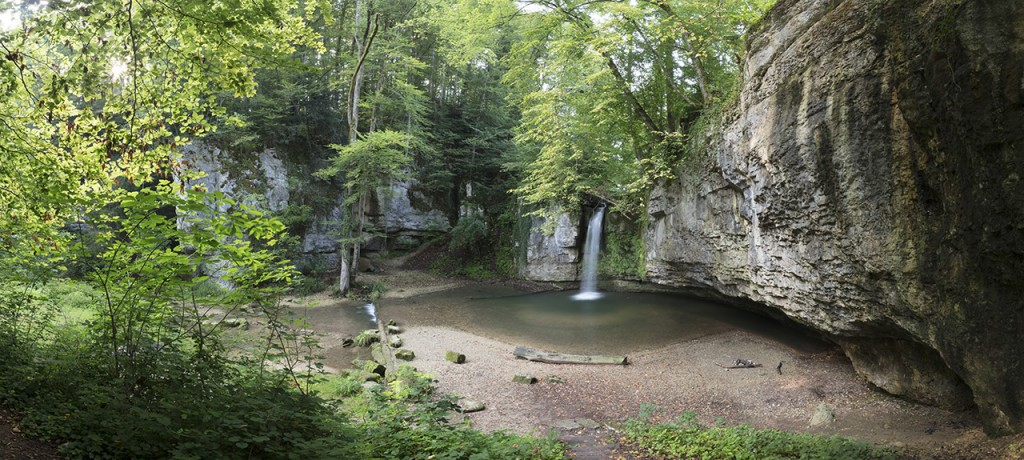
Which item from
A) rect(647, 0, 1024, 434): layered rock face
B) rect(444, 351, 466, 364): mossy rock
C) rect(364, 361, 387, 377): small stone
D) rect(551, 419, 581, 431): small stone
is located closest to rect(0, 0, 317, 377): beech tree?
rect(551, 419, 581, 431): small stone

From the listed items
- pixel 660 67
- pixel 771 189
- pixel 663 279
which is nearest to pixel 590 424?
pixel 771 189

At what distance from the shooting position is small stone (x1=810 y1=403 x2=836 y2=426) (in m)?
7.50

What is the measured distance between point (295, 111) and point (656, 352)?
18.4m

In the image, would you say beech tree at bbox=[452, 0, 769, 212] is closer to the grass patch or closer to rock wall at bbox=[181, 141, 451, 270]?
the grass patch

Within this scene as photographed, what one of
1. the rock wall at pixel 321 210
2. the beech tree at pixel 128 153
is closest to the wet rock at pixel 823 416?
the beech tree at pixel 128 153

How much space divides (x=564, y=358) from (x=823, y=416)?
5.61 m

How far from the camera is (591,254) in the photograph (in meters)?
19.7

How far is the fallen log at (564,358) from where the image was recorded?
38.7ft

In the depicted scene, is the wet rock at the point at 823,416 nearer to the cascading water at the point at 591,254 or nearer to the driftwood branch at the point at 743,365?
the driftwood branch at the point at 743,365

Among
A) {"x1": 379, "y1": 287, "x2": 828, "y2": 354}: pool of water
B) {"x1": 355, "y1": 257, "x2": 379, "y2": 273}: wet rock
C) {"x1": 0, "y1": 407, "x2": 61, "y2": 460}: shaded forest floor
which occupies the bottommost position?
{"x1": 379, "y1": 287, "x2": 828, "y2": 354}: pool of water

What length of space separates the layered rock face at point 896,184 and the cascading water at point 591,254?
971cm

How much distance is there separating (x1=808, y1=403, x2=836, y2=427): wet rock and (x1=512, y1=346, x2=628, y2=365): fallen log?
4.53m

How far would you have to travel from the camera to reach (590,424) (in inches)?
315

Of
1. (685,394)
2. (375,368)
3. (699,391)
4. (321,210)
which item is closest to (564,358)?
(685,394)
